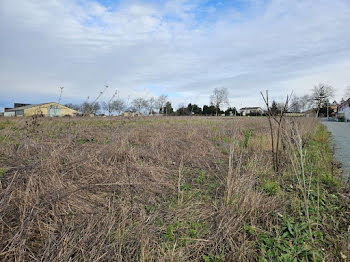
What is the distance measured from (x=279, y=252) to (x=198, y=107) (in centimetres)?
6285

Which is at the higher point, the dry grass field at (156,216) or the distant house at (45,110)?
the distant house at (45,110)

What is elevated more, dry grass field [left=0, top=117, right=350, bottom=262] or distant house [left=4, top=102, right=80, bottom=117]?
distant house [left=4, top=102, right=80, bottom=117]

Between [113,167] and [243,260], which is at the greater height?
[113,167]

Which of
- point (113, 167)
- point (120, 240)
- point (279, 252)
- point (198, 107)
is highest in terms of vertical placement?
point (198, 107)

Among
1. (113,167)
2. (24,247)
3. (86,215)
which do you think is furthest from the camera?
(113,167)

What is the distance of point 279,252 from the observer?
182 centimetres

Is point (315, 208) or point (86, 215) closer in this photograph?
point (86, 215)

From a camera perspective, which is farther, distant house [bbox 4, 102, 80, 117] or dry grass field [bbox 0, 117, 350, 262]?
distant house [bbox 4, 102, 80, 117]

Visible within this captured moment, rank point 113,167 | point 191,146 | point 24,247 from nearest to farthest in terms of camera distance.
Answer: point 24,247
point 113,167
point 191,146

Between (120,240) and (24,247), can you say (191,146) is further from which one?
(24,247)

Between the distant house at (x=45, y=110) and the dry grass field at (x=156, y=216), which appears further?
the distant house at (x=45, y=110)

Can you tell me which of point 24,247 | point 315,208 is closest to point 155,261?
point 24,247

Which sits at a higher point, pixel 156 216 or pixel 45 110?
pixel 45 110

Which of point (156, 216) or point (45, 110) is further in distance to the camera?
point (45, 110)
